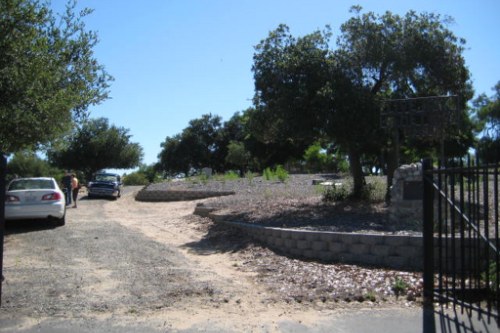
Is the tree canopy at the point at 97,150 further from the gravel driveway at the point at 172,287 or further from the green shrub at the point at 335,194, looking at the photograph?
the gravel driveway at the point at 172,287

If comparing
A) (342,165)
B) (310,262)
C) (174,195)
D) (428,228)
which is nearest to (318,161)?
(342,165)

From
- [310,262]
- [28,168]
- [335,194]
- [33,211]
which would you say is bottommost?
[310,262]

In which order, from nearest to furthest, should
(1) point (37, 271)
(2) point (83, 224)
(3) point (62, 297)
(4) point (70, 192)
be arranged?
(3) point (62, 297), (1) point (37, 271), (2) point (83, 224), (4) point (70, 192)

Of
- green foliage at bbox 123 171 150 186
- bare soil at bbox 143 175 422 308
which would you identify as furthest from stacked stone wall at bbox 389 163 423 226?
green foliage at bbox 123 171 150 186

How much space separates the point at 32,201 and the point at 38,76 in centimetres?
470

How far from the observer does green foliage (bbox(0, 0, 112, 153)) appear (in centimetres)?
949

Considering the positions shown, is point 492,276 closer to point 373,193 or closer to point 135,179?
point 373,193

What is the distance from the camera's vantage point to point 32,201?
1335cm

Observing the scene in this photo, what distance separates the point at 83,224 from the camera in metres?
14.8

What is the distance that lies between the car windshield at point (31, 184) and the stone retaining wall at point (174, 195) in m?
8.74

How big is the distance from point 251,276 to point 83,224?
7.73 m

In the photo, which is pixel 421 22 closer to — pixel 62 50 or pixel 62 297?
pixel 62 50

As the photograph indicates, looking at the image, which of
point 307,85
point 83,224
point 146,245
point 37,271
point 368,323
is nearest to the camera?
point 368,323

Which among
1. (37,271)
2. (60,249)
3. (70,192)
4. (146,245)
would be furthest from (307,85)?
(70,192)
